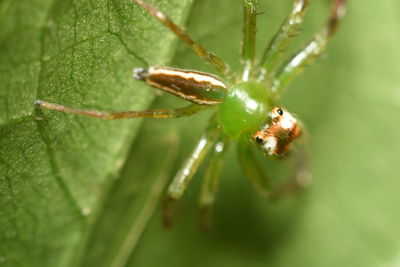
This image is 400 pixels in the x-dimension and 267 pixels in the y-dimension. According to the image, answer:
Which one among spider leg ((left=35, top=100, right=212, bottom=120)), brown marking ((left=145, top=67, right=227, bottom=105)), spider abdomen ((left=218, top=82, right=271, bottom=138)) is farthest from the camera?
spider abdomen ((left=218, top=82, right=271, bottom=138))

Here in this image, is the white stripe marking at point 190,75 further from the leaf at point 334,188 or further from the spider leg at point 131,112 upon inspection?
the leaf at point 334,188

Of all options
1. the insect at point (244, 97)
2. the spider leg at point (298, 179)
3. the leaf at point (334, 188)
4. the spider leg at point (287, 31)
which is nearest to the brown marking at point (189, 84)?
the insect at point (244, 97)

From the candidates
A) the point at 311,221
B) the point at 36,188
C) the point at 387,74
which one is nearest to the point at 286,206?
the point at 311,221

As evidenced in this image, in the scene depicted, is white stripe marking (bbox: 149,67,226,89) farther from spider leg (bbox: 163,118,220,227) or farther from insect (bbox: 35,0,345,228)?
spider leg (bbox: 163,118,220,227)

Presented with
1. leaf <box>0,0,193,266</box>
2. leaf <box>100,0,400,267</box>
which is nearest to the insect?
leaf <box>0,0,193,266</box>

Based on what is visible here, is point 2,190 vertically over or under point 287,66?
under

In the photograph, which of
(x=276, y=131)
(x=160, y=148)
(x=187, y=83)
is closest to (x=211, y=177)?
(x=160, y=148)

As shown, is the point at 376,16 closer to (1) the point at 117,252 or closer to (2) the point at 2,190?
(1) the point at 117,252
